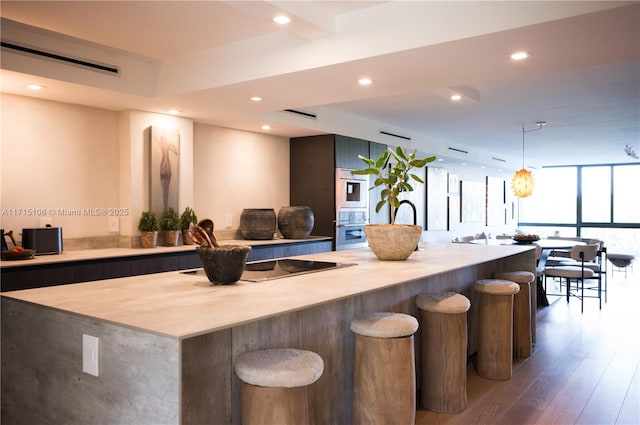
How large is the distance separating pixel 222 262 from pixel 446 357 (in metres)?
1.49

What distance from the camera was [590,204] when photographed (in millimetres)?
12609

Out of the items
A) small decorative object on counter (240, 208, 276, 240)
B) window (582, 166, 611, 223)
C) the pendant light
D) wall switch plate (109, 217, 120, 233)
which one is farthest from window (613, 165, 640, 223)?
wall switch plate (109, 217, 120, 233)

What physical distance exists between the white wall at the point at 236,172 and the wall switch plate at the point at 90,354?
366cm

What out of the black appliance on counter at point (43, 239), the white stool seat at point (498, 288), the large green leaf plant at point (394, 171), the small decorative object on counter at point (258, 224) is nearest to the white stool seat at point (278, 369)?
the large green leaf plant at point (394, 171)

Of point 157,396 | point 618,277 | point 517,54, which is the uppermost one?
point 517,54

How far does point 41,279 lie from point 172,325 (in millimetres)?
2362

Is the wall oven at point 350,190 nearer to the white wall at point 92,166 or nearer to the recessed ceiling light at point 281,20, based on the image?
the white wall at point 92,166

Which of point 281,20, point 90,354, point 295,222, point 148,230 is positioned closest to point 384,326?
point 90,354

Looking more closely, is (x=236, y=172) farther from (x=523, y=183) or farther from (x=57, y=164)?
(x=523, y=183)

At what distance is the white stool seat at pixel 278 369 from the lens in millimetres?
1712

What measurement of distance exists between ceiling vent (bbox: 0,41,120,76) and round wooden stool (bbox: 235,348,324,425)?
107 inches

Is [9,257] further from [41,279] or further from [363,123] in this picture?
[363,123]

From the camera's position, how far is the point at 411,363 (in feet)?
7.73

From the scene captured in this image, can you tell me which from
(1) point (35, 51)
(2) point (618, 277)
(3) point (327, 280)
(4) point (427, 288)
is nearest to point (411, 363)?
(3) point (327, 280)
